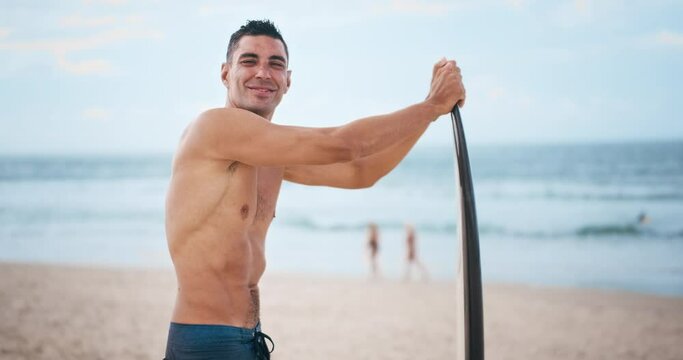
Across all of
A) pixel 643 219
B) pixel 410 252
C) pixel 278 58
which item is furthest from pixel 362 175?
pixel 643 219

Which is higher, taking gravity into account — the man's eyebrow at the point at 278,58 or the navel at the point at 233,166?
the man's eyebrow at the point at 278,58

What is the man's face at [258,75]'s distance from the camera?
2076 millimetres

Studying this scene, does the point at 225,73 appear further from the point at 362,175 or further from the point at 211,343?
the point at 211,343

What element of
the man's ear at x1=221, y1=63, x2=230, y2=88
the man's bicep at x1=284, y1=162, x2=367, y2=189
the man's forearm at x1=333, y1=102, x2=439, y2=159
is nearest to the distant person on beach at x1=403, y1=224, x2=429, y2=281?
the man's bicep at x1=284, y1=162, x2=367, y2=189

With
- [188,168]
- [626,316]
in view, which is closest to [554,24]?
[626,316]

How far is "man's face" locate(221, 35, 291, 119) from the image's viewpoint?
6.81 ft

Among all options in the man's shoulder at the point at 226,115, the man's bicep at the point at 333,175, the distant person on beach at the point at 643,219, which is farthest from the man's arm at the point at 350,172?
the distant person on beach at the point at 643,219

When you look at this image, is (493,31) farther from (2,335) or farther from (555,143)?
(2,335)

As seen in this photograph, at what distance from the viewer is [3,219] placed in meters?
20.5

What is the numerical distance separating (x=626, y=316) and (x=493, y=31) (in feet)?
91.8

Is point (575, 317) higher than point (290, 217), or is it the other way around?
point (290, 217)

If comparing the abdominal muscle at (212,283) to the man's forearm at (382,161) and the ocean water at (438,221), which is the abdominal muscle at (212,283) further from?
the ocean water at (438,221)

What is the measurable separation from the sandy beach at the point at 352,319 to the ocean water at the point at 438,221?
1815 mm

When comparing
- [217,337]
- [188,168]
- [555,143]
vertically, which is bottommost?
[217,337]
